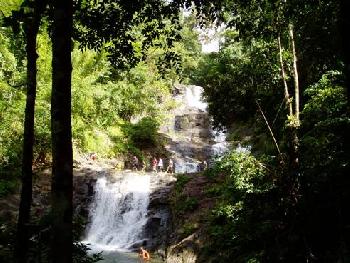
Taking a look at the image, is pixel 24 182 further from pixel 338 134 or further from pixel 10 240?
pixel 338 134

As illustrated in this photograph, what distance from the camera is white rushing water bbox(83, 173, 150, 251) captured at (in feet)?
65.2

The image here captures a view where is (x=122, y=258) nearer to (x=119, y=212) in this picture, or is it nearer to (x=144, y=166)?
(x=119, y=212)

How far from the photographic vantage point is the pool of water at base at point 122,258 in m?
16.4

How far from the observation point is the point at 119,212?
21.2 meters

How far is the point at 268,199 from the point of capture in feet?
37.6

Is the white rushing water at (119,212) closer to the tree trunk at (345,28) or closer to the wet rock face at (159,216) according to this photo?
the wet rock face at (159,216)

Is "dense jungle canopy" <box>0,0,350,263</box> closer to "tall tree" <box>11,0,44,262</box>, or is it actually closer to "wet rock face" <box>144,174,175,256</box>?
"tall tree" <box>11,0,44,262</box>

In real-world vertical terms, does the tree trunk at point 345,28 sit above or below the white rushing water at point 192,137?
below

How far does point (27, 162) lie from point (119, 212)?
46.5ft

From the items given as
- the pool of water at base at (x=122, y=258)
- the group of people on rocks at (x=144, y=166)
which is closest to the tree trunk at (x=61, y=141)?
the pool of water at base at (x=122, y=258)

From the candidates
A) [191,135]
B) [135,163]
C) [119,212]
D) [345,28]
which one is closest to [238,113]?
[119,212]

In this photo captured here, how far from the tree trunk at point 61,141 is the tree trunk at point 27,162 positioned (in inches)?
85.9

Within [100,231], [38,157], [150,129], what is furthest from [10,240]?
[150,129]

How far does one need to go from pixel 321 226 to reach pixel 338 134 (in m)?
2.04
